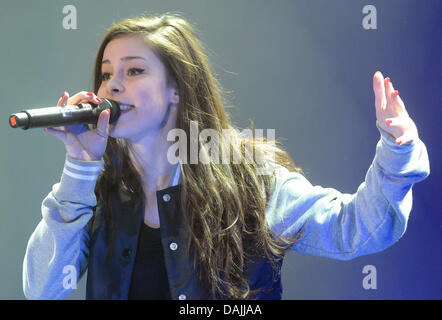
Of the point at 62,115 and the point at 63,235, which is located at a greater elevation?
the point at 62,115

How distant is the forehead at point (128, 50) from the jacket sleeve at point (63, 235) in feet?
0.84

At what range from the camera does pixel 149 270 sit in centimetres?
126

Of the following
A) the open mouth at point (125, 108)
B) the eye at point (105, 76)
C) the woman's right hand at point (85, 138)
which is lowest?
the woman's right hand at point (85, 138)

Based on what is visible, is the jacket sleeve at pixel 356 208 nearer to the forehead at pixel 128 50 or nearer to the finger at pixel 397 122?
the finger at pixel 397 122

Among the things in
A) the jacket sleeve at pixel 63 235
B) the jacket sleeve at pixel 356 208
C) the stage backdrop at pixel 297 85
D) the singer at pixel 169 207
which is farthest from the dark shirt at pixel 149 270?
the stage backdrop at pixel 297 85

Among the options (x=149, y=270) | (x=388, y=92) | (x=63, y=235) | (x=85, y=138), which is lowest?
(x=149, y=270)

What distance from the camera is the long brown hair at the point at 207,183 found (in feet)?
4.09

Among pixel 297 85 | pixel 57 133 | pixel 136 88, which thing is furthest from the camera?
pixel 297 85

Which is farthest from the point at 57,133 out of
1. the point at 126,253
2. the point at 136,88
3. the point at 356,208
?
the point at 356,208

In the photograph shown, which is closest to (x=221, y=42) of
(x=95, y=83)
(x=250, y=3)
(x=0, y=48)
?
(x=250, y=3)

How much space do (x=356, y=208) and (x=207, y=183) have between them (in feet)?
1.19

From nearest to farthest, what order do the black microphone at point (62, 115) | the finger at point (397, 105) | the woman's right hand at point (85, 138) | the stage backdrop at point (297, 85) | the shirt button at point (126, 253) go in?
1. the black microphone at point (62, 115)
2. the finger at point (397, 105)
3. the woman's right hand at point (85, 138)
4. the shirt button at point (126, 253)
5. the stage backdrop at point (297, 85)

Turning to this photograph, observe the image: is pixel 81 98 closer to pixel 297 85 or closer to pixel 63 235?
pixel 63 235

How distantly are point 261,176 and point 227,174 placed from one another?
0.27 ft
